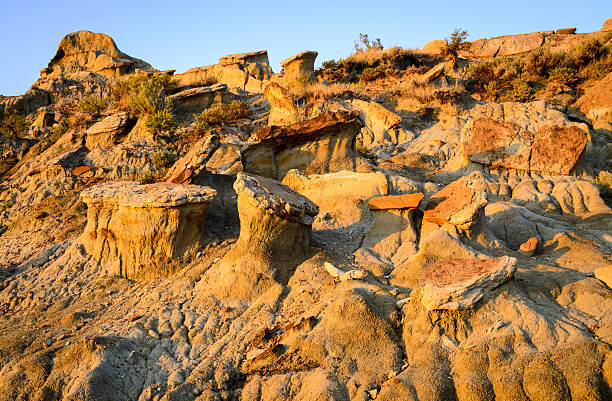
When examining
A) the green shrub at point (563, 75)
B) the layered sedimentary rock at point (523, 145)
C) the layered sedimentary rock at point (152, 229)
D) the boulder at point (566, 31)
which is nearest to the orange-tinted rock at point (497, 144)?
the layered sedimentary rock at point (523, 145)

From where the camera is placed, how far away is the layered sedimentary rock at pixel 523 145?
12.3 metres

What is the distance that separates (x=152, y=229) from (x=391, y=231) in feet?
14.0

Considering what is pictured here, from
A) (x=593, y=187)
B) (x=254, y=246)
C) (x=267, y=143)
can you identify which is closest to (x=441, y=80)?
(x=593, y=187)

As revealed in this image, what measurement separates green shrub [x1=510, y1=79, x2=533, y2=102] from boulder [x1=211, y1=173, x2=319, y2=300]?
15773mm

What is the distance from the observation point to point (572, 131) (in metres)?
12.3

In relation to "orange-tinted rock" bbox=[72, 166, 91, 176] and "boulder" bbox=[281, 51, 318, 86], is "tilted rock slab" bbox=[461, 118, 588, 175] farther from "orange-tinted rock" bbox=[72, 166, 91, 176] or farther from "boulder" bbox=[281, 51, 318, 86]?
"orange-tinted rock" bbox=[72, 166, 91, 176]

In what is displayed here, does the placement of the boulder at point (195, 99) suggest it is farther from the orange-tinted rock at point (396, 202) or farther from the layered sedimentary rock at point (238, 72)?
the orange-tinted rock at point (396, 202)

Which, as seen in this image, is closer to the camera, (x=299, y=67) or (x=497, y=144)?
(x=497, y=144)

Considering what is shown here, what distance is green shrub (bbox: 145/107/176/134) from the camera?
14.3 meters

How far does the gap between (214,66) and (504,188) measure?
18.1 meters

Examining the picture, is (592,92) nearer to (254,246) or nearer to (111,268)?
(254,246)

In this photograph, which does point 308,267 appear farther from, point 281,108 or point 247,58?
point 247,58

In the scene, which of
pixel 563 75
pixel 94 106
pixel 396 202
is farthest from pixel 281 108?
pixel 563 75

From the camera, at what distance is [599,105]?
1725 cm
